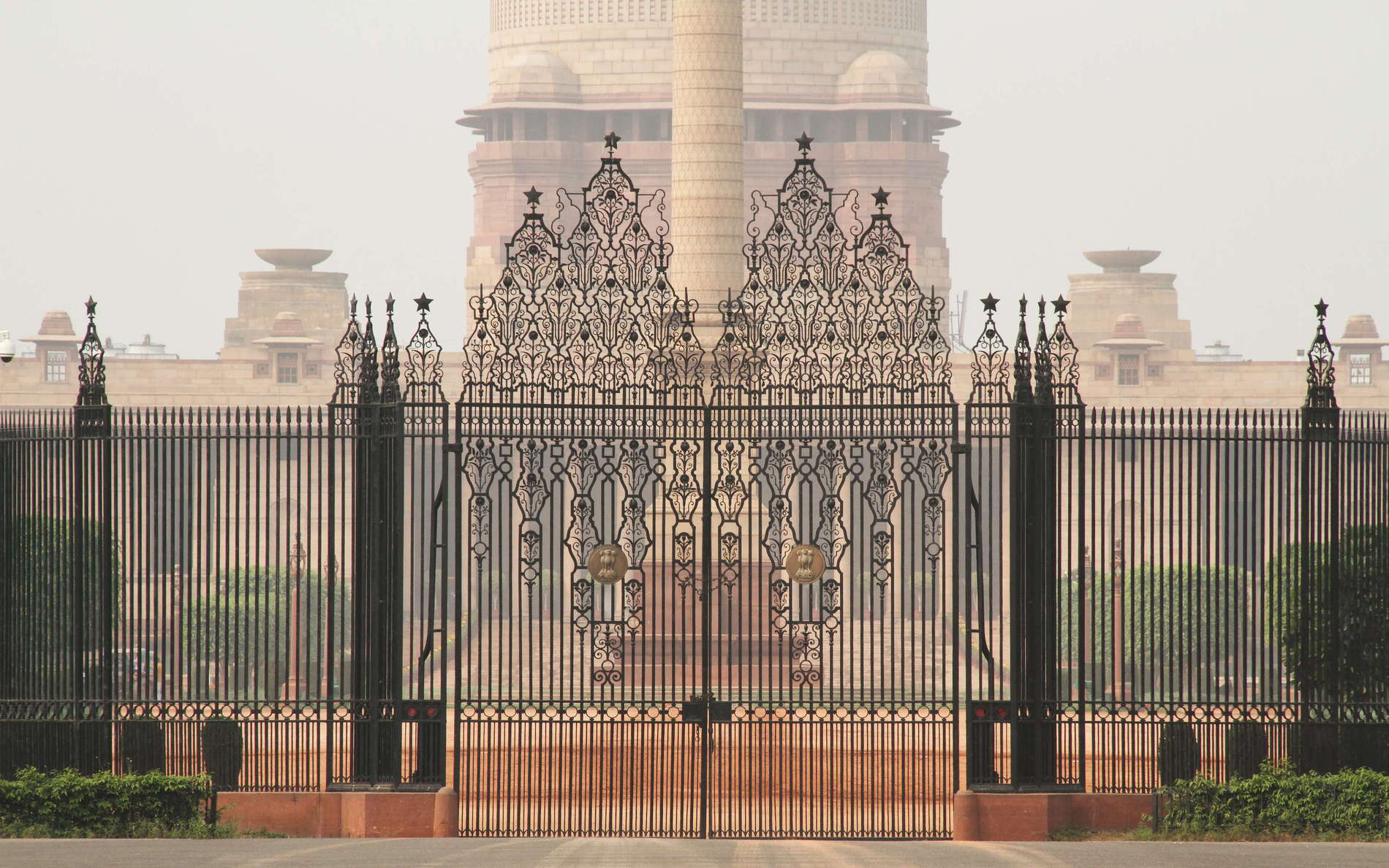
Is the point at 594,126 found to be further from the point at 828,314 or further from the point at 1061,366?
the point at 1061,366

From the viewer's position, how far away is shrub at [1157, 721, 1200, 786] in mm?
13141

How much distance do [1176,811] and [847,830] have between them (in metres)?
2.64

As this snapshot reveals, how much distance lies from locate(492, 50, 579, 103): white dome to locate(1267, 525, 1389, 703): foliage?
65.6 metres

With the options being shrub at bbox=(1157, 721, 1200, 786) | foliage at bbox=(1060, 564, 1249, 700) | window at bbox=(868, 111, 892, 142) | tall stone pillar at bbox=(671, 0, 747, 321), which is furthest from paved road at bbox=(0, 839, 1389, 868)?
window at bbox=(868, 111, 892, 142)

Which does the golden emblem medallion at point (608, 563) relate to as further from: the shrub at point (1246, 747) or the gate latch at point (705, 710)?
the shrub at point (1246, 747)

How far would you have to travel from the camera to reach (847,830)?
1398cm

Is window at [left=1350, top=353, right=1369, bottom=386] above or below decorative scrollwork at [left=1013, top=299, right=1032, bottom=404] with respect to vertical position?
above

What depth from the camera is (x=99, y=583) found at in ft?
43.4

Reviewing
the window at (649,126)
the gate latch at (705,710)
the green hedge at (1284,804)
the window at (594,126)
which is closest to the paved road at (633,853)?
the green hedge at (1284,804)

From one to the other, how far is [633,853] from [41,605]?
17.6 feet

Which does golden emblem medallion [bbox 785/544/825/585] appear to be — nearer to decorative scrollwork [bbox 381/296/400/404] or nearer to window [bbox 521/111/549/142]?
decorative scrollwork [bbox 381/296/400/404]

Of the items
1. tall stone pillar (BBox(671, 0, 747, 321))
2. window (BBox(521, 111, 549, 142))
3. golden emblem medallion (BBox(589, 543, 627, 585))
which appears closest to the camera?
golden emblem medallion (BBox(589, 543, 627, 585))

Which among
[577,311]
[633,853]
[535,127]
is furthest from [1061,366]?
[535,127]

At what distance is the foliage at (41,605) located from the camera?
13273 mm
